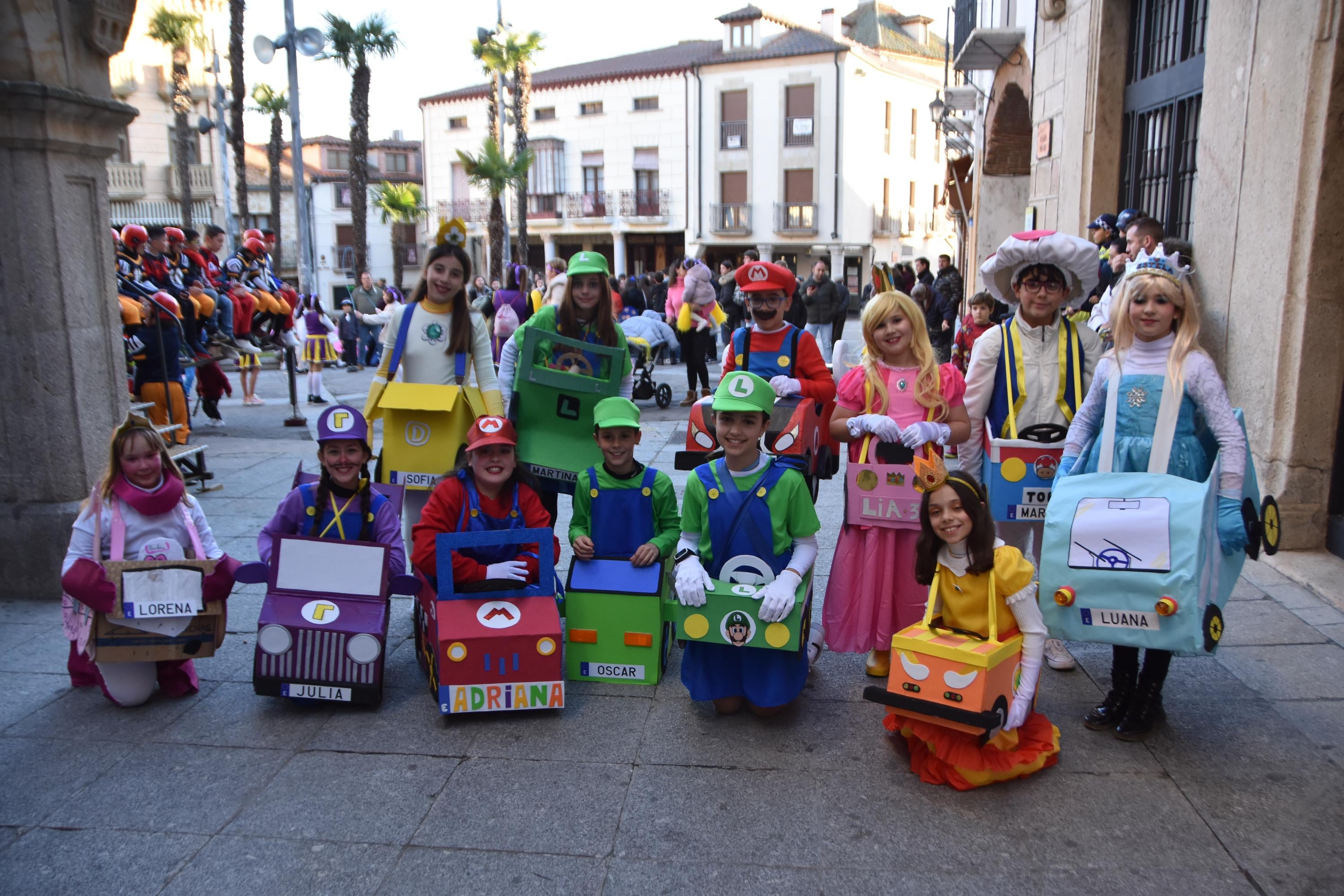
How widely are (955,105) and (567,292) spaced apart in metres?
13.9

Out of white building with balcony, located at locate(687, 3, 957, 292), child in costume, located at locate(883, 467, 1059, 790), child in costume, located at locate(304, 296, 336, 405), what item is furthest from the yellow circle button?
white building with balcony, located at locate(687, 3, 957, 292)

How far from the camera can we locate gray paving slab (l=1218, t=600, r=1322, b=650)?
4.44m

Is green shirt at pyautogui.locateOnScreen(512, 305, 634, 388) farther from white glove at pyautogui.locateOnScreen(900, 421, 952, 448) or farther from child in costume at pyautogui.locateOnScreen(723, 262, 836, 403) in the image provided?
white glove at pyautogui.locateOnScreen(900, 421, 952, 448)

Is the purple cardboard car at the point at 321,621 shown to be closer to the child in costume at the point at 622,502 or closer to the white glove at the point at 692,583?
the child in costume at the point at 622,502

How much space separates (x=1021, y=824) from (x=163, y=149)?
4021 cm

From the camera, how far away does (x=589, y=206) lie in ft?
136

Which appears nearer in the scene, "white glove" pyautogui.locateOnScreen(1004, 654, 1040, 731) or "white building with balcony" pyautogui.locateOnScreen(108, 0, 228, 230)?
"white glove" pyautogui.locateOnScreen(1004, 654, 1040, 731)

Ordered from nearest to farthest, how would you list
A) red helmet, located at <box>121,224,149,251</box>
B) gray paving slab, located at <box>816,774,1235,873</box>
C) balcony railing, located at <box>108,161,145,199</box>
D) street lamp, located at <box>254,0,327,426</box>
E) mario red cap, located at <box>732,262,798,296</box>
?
gray paving slab, located at <box>816,774,1235,873</box> → mario red cap, located at <box>732,262,798,296</box> → red helmet, located at <box>121,224,149,251</box> → street lamp, located at <box>254,0,327,426</box> → balcony railing, located at <box>108,161,145,199</box>

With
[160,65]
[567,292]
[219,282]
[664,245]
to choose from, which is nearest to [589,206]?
[664,245]

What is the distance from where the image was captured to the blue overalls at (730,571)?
3791mm

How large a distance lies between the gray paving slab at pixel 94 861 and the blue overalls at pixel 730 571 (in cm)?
183

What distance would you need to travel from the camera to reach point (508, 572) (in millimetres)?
3828

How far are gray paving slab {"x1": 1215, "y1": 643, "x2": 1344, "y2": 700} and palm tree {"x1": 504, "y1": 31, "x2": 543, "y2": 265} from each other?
34.2 m

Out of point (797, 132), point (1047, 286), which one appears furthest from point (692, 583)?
point (797, 132)
